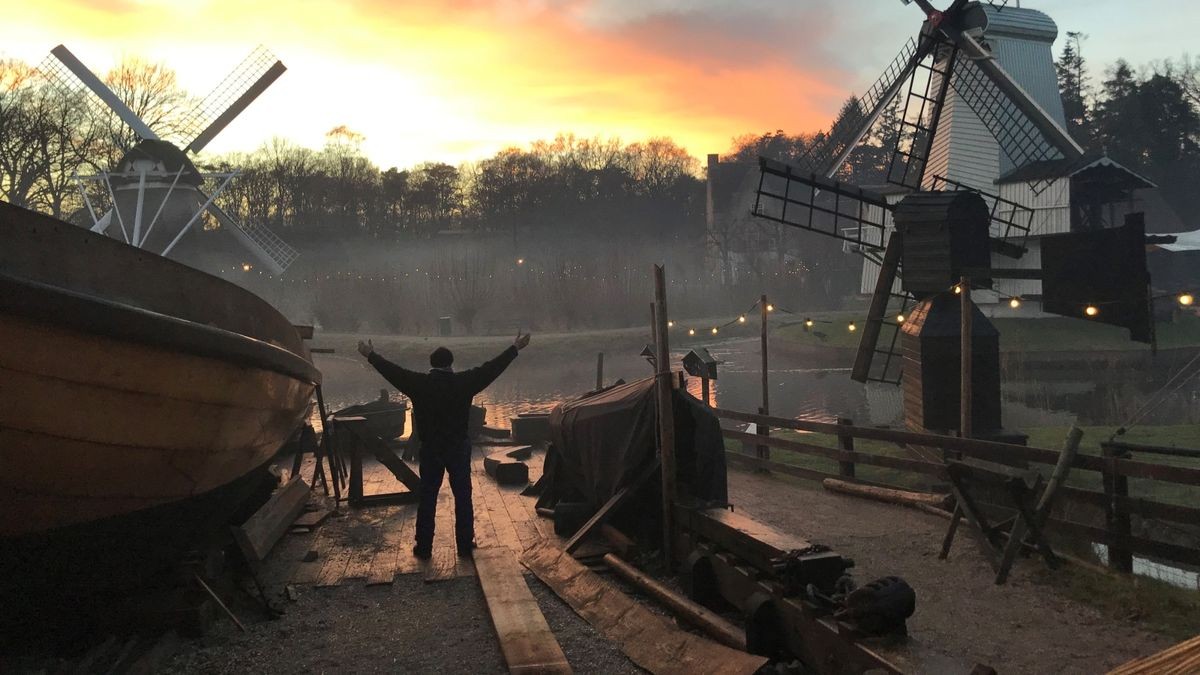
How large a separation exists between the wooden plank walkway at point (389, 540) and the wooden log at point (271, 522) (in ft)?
0.85

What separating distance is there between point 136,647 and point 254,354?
2.33 meters

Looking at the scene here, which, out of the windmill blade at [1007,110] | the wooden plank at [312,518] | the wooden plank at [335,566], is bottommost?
the wooden plank at [335,566]

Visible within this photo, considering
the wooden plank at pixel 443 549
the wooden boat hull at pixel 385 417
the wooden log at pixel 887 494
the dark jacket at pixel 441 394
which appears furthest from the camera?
the wooden boat hull at pixel 385 417

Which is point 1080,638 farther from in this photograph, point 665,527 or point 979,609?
point 665,527

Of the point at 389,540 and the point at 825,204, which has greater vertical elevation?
the point at 825,204

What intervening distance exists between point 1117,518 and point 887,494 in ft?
11.3

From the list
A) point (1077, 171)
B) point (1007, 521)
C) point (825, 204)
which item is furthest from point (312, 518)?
point (825, 204)

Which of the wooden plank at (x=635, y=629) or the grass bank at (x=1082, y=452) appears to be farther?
the grass bank at (x=1082, y=452)

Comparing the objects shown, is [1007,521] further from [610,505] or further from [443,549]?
[443,549]

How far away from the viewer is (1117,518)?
304 inches

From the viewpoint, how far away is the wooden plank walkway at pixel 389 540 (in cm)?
791

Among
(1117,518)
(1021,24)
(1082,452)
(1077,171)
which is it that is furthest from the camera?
(1021,24)

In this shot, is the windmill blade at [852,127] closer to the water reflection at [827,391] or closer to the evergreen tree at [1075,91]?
the water reflection at [827,391]

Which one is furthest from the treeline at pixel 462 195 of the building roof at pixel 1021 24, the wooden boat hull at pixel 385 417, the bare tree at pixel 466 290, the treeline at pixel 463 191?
the wooden boat hull at pixel 385 417
